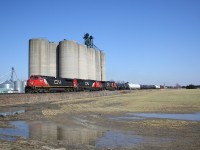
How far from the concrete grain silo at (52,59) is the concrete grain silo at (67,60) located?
206 cm

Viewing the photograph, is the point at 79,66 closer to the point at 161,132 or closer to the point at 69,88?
the point at 69,88

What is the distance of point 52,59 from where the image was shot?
90.4 m

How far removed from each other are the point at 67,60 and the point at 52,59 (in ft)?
16.0

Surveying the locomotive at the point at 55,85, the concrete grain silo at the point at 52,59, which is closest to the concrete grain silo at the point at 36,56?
the concrete grain silo at the point at 52,59

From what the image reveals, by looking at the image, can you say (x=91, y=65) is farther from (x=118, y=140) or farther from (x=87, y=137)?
(x=118, y=140)

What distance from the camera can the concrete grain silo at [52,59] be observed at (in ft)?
292

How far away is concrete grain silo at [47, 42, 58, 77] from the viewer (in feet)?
292

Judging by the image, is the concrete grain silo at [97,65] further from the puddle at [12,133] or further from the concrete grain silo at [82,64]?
the puddle at [12,133]

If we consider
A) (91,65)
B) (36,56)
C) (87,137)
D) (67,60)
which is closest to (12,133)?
(87,137)

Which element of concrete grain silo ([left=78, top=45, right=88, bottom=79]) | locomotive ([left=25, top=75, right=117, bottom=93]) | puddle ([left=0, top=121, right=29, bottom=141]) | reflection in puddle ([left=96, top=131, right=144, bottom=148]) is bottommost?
reflection in puddle ([left=96, top=131, right=144, bottom=148])

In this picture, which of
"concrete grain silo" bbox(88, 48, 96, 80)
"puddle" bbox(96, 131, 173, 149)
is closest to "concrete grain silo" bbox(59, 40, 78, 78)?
"concrete grain silo" bbox(88, 48, 96, 80)

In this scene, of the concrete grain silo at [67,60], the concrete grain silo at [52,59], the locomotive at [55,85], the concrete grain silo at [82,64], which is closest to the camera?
the locomotive at [55,85]

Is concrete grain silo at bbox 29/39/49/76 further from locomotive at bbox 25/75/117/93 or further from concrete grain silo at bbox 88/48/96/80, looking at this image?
concrete grain silo at bbox 88/48/96/80

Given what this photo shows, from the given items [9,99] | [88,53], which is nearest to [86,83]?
[88,53]
